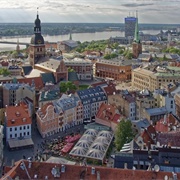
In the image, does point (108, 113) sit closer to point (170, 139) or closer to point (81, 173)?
point (170, 139)

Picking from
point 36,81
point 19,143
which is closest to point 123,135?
point 19,143

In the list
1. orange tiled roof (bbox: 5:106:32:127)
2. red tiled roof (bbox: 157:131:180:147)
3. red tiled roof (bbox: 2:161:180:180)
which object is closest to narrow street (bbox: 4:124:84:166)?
orange tiled roof (bbox: 5:106:32:127)

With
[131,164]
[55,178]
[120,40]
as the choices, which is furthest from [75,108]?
[120,40]

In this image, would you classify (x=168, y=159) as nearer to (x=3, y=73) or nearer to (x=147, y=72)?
(x=147, y=72)

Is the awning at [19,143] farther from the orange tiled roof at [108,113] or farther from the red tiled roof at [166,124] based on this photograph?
the red tiled roof at [166,124]

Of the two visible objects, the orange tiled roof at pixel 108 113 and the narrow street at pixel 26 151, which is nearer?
the narrow street at pixel 26 151

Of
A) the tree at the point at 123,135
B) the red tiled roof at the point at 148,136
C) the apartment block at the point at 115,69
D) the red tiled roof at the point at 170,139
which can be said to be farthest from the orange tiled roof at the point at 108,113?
the apartment block at the point at 115,69

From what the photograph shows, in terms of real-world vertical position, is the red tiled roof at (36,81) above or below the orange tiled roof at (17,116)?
above
